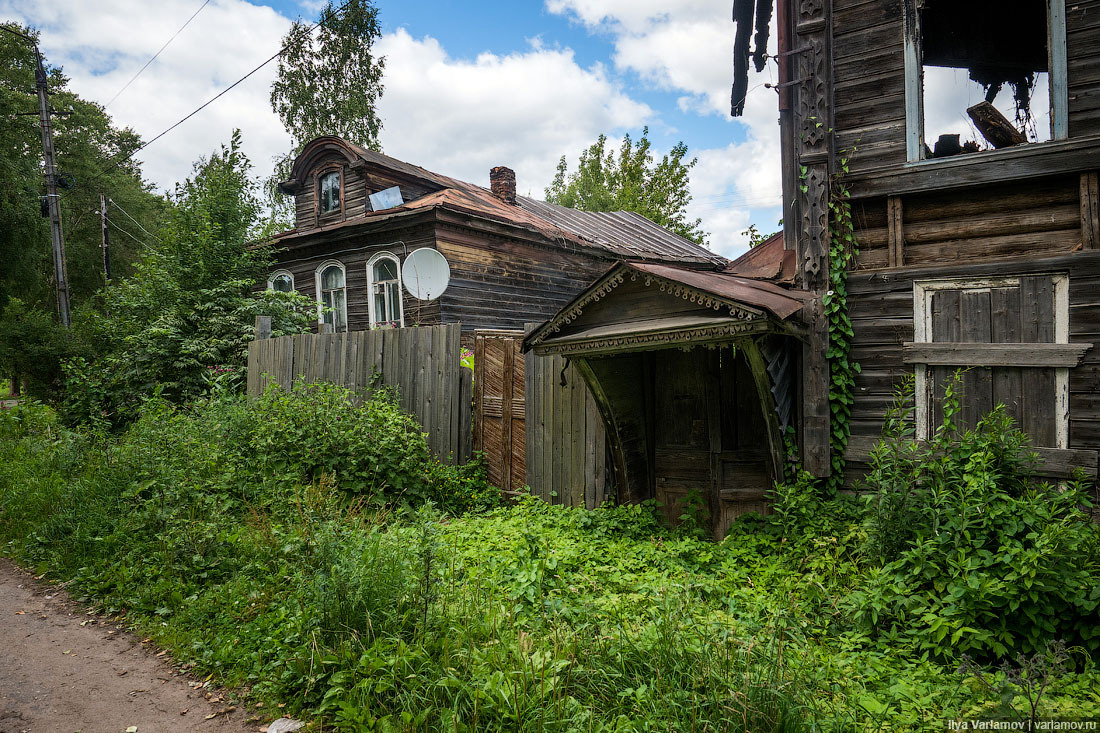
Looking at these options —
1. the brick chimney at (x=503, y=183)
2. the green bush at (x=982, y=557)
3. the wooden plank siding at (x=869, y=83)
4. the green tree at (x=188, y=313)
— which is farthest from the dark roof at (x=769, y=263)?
the brick chimney at (x=503, y=183)

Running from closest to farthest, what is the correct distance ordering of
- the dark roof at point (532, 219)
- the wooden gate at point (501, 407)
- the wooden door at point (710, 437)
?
the wooden door at point (710, 437) → the wooden gate at point (501, 407) → the dark roof at point (532, 219)

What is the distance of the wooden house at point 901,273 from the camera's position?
4.51 metres

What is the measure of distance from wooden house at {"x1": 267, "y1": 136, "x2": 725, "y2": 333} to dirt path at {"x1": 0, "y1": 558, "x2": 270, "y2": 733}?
29.3 feet

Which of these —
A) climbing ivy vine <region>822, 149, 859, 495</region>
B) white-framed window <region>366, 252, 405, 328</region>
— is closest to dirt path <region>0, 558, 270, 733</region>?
climbing ivy vine <region>822, 149, 859, 495</region>

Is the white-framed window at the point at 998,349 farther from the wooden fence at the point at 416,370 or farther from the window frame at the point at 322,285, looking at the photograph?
the window frame at the point at 322,285

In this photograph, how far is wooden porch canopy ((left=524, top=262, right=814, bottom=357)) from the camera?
14.8 feet

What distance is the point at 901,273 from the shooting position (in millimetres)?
5082

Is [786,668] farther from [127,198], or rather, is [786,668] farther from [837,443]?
[127,198]

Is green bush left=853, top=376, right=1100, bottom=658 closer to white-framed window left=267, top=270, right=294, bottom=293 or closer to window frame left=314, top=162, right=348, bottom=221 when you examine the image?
window frame left=314, top=162, right=348, bottom=221

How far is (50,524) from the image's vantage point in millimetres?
6027

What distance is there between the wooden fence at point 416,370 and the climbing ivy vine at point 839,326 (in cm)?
407

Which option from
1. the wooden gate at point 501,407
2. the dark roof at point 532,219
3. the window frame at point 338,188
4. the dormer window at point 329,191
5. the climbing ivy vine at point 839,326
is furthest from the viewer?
the dormer window at point 329,191

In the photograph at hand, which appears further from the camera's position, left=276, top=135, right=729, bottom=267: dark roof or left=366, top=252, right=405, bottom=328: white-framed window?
left=366, top=252, right=405, bottom=328: white-framed window

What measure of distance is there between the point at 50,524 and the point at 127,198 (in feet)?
105
